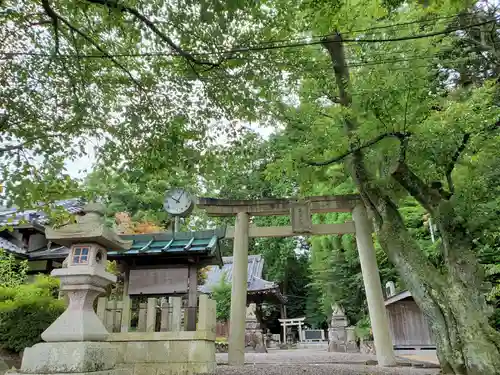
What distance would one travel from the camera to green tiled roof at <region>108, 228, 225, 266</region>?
27.4 ft

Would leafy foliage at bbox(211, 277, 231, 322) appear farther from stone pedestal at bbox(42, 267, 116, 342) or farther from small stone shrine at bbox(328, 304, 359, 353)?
stone pedestal at bbox(42, 267, 116, 342)

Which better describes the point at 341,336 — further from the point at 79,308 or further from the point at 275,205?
the point at 79,308

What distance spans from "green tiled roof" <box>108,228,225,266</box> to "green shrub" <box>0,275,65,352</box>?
1.66m

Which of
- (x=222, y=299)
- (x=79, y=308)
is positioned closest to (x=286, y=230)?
(x=79, y=308)

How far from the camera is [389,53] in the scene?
25.4 feet

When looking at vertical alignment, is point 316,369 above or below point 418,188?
below

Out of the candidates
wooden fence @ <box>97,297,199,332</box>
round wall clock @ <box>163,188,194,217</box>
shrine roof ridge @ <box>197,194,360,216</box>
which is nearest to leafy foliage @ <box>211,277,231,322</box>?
shrine roof ridge @ <box>197,194,360,216</box>

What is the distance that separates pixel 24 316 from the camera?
7875 millimetres

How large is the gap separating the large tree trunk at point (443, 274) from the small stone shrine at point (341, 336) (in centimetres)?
1180

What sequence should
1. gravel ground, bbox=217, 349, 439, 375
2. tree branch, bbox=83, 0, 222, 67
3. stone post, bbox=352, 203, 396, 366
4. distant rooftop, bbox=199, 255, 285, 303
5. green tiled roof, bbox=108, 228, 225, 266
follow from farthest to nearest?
distant rooftop, bbox=199, 255, 285, 303 < stone post, bbox=352, 203, 396, 366 < green tiled roof, bbox=108, 228, 225, 266 < gravel ground, bbox=217, 349, 439, 375 < tree branch, bbox=83, 0, 222, 67

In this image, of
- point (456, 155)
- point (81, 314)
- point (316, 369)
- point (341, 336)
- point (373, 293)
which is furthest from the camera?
point (341, 336)

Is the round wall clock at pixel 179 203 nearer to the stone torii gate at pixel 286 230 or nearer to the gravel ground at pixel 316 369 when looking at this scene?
the stone torii gate at pixel 286 230

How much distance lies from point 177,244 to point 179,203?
1.45 m

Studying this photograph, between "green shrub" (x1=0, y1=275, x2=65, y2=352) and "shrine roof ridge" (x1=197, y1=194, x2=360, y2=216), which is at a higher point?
"shrine roof ridge" (x1=197, y1=194, x2=360, y2=216)
